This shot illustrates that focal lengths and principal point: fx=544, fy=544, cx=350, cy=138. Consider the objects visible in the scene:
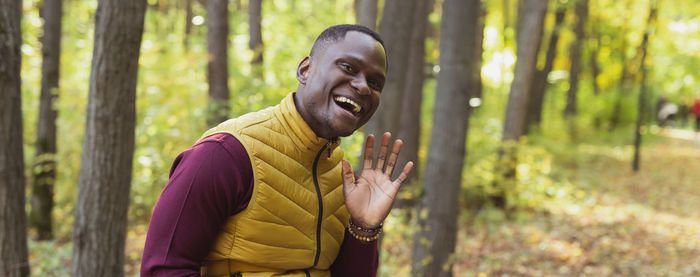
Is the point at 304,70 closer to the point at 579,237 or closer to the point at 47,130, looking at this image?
the point at 47,130

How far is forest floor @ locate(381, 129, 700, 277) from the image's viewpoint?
8.68 metres

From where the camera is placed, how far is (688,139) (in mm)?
23438

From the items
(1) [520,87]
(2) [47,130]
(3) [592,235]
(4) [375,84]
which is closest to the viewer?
(4) [375,84]

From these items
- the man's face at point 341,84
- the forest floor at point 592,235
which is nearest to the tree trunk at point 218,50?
the forest floor at point 592,235

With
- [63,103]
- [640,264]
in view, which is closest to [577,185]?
[640,264]

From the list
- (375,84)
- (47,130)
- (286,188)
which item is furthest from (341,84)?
(47,130)

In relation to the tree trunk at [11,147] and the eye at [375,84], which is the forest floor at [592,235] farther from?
the eye at [375,84]

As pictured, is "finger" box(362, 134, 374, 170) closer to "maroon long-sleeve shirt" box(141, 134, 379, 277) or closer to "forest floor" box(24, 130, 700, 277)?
"maroon long-sleeve shirt" box(141, 134, 379, 277)

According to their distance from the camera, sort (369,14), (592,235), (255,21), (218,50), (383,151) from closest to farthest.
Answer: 1. (383,151)
2. (369,14)
3. (218,50)
4. (592,235)
5. (255,21)

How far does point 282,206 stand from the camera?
2.01m

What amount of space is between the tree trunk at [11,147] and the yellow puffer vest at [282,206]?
3115mm

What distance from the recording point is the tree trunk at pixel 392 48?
5328 millimetres

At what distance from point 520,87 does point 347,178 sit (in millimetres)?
9195

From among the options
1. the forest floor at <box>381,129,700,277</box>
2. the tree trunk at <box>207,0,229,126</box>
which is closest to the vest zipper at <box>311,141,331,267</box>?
the forest floor at <box>381,129,700,277</box>
